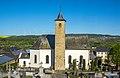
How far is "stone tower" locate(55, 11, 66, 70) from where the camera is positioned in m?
35.9

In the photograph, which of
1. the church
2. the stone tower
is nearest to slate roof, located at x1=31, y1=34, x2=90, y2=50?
the church

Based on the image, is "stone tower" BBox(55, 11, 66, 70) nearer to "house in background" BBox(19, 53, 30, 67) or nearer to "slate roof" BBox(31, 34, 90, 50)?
"slate roof" BBox(31, 34, 90, 50)

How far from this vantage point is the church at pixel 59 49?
1419 inches

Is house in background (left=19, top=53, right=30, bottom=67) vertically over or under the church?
under

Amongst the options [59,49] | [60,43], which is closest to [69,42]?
[60,43]

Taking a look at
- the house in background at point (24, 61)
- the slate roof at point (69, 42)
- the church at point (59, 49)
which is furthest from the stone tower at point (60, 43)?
the house in background at point (24, 61)

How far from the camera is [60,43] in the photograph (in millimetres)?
36094

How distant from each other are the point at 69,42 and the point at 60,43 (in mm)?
2750

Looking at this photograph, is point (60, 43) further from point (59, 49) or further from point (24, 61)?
point (24, 61)

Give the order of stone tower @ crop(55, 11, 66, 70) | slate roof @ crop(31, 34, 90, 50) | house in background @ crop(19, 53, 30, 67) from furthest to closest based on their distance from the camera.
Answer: house in background @ crop(19, 53, 30, 67) < slate roof @ crop(31, 34, 90, 50) < stone tower @ crop(55, 11, 66, 70)

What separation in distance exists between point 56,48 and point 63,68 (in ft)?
11.7

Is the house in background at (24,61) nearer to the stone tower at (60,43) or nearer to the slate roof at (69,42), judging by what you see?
the slate roof at (69,42)

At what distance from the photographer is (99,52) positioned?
210ft

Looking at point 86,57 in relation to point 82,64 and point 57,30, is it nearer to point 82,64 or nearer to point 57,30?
point 82,64
